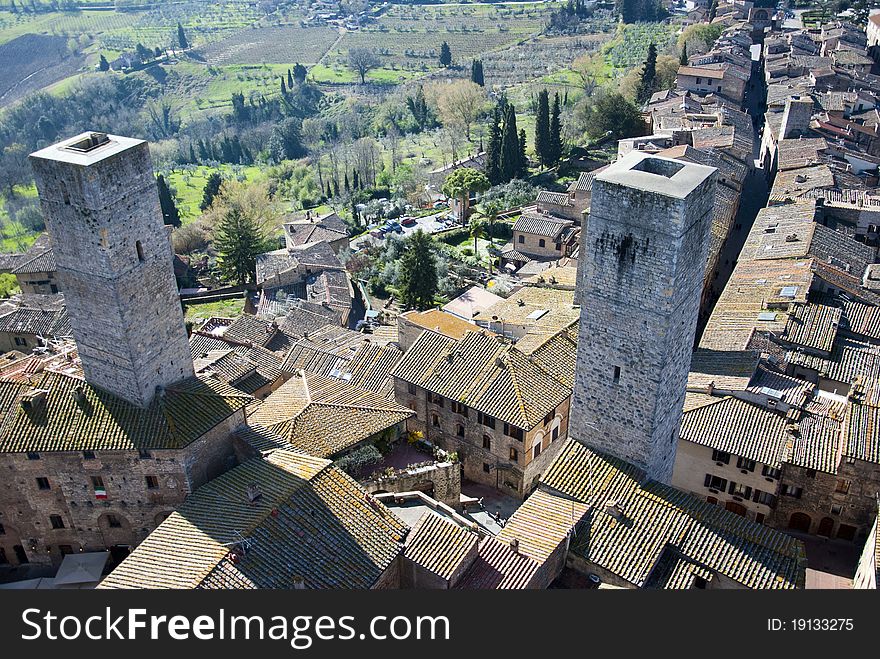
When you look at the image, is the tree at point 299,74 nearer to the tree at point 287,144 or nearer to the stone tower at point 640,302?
the tree at point 287,144

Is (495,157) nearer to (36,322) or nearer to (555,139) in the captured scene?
(555,139)

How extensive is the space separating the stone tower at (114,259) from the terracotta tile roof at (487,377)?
11.7 meters

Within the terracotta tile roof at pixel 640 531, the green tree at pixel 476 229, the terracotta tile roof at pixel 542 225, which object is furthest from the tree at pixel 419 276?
the terracotta tile roof at pixel 640 531

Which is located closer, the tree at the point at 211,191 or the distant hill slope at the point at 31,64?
the tree at the point at 211,191

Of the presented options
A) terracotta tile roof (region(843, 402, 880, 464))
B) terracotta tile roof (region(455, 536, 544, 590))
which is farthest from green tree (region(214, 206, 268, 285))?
terracotta tile roof (region(843, 402, 880, 464))

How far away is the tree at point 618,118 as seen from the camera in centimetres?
8412

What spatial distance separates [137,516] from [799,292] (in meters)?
34.9

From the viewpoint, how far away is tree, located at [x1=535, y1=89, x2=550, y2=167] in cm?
8206

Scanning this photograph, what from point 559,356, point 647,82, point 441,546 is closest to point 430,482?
point 441,546

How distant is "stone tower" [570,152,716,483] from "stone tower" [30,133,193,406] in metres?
16.2

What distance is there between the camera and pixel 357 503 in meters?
27.3

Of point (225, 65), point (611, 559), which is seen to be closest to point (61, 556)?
point (611, 559)

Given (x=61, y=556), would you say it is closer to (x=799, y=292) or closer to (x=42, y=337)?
(x=42, y=337)

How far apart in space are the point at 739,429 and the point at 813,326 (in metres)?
9.88
